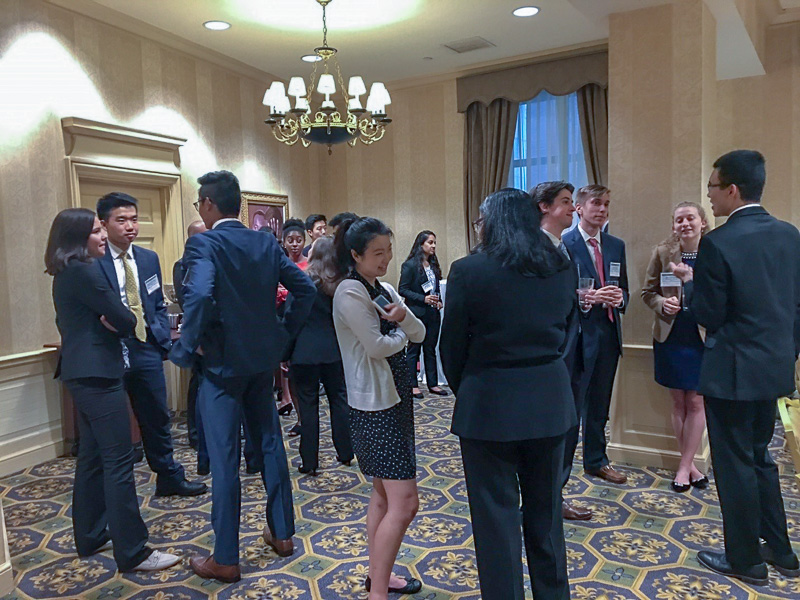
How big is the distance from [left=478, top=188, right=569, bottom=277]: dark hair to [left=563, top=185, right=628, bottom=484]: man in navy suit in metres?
1.49

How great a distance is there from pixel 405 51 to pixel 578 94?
182cm

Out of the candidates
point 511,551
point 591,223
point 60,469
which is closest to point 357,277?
point 511,551

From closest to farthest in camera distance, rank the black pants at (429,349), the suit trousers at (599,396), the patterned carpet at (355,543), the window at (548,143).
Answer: the patterned carpet at (355,543)
the suit trousers at (599,396)
the black pants at (429,349)
the window at (548,143)

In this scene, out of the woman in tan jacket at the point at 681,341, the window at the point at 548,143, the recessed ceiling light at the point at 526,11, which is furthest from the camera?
the window at the point at 548,143

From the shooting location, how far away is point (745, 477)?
2529 millimetres

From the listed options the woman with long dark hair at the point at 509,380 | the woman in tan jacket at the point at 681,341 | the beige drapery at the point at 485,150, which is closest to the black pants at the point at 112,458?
the woman with long dark hair at the point at 509,380

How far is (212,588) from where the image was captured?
8.64 feet

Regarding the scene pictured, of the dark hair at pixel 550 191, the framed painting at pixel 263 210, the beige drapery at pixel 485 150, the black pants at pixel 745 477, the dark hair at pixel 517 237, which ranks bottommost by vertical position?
the black pants at pixel 745 477

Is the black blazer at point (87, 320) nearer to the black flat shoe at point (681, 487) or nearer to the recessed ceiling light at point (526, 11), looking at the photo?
the black flat shoe at point (681, 487)

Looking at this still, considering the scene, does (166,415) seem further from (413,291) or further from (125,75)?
(125,75)

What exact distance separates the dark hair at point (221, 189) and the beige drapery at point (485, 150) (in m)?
4.47

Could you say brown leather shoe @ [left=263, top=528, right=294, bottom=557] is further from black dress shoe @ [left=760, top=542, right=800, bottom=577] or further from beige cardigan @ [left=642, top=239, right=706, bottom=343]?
beige cardigan @ [left=642, top=239, right=706, bottom=343]

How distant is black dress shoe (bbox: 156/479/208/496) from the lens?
3.66 meters

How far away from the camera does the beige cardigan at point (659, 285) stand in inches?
140
